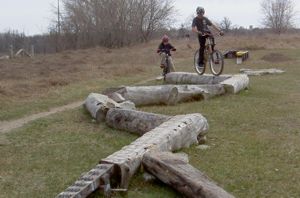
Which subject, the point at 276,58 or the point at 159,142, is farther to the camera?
the point at 276,58

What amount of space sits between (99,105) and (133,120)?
55.6 inches

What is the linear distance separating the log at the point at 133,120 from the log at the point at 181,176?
2.10 metres

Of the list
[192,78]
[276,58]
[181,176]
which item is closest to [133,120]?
[181,176]

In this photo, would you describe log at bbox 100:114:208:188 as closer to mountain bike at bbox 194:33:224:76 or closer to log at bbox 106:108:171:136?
log at bbox 106:108:171:136

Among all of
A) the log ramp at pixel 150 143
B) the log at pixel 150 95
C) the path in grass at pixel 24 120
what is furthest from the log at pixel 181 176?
the log at pixel 150 95

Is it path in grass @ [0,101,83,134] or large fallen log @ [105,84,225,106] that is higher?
large fallen log @ [105,84,225,106]

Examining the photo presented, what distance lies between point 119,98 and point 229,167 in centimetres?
488

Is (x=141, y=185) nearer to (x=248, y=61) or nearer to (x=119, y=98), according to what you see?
(x=119, y=98)

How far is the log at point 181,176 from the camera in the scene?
4.57m

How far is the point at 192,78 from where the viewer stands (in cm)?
1415

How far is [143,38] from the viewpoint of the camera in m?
45.2

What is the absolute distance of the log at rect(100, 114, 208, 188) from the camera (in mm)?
5211

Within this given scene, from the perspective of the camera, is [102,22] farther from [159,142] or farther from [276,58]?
[159,142]

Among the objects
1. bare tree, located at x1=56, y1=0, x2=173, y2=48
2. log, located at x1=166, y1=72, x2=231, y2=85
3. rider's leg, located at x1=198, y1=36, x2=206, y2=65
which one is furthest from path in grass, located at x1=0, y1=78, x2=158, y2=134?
bare tree, located at x1=56, y1=0, x2=173, y2=48
